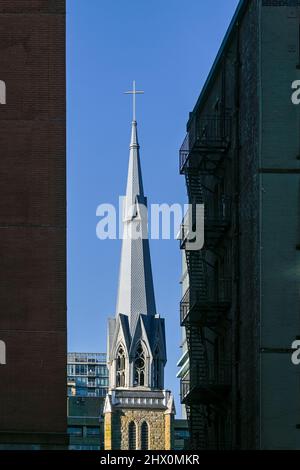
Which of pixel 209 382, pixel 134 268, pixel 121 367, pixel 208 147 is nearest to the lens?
pixel 208 147

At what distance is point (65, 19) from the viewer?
4897cm

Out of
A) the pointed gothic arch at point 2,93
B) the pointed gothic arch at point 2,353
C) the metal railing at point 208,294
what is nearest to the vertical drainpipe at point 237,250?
the metal railing at point 208,294

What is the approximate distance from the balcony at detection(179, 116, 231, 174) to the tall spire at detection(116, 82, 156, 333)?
126 metres

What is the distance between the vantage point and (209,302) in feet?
192

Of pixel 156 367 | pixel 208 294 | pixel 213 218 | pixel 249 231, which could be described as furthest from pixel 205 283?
pixel 156 367

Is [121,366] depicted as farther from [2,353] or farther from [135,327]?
[2,353]

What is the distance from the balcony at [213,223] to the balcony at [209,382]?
442cm

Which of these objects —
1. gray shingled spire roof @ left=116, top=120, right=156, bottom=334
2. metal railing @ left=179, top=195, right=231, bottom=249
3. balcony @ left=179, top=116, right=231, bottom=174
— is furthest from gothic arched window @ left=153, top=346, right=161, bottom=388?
balcony @ left=179, top=116, right=231, bottom=174

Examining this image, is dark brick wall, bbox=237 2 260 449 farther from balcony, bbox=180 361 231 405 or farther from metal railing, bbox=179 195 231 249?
balcony, bbox=180 361 231 405

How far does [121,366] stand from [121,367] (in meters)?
0.65

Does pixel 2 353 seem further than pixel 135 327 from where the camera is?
No

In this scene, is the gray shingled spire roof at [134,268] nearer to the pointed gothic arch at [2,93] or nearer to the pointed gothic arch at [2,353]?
the pointed gothic arch at [2,93]
